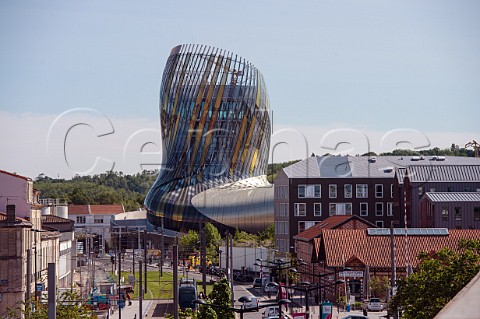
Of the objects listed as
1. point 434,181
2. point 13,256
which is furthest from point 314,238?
point 13,256

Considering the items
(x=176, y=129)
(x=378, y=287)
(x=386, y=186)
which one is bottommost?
(x=378, y=287)

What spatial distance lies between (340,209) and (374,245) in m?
26.0

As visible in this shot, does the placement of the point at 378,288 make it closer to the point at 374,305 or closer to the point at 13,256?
the point at 374,305

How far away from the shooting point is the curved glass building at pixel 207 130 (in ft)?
408

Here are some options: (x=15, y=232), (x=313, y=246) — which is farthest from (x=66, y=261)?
(x=15, y=232)

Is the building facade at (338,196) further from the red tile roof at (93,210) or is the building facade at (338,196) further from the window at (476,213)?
the red tile roof at (93,210)

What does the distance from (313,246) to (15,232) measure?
19998mm

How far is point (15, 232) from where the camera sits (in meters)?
51.6

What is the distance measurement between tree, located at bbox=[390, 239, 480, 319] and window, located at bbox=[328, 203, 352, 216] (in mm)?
51048

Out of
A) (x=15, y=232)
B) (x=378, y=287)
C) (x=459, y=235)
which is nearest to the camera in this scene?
(x=15, y=232)

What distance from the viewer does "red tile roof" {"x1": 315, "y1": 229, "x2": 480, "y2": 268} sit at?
59.6 metres

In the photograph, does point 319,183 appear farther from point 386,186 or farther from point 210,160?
point 210,160

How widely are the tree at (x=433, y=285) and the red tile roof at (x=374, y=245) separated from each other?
78.3ft

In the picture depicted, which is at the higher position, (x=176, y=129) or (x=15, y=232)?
(x=176, y=129)
